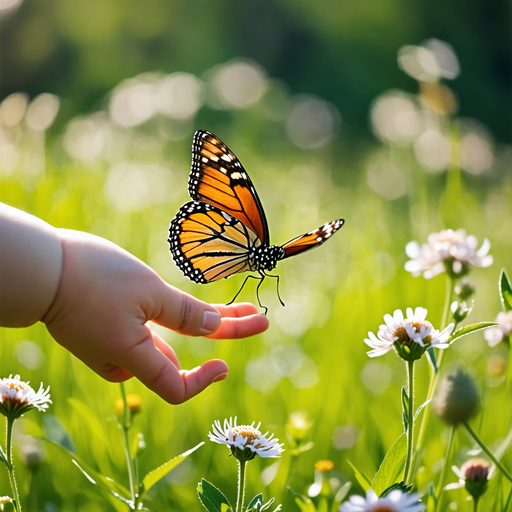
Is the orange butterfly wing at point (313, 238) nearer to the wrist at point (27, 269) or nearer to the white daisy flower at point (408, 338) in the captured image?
the white daisy flower at point (408, 338)

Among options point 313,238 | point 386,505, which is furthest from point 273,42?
point 386,505

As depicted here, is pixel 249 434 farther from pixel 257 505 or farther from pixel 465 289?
pixel 465 289

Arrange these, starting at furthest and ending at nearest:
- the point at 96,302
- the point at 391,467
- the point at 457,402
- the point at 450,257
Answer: the point at 450,257 < the point at 457,402 < the point at 96,302 < the point at 391,467

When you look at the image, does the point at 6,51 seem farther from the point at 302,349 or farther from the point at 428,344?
the point at 428,344

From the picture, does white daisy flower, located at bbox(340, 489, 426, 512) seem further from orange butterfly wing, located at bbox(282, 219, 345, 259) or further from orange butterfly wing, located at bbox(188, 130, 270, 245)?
orange butterfly wing, located at bbox(188, 130, 270, 245)

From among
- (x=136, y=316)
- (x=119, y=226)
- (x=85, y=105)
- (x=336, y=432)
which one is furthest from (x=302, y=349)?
(x=85, y=105)

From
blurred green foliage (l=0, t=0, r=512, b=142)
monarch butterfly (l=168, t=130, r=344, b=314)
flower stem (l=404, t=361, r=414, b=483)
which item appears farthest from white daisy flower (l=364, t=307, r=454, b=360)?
blurred green foliage (l=0, t=0, r=512, b=142)
